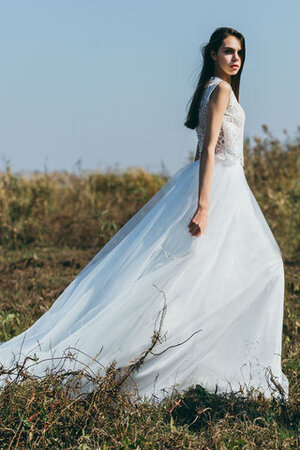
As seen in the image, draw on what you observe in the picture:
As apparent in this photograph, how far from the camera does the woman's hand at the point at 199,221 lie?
10.7 ft

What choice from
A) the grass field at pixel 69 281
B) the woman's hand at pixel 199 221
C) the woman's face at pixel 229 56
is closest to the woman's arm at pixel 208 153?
the woman's hand at pixel 199 221

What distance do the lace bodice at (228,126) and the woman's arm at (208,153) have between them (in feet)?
0.24

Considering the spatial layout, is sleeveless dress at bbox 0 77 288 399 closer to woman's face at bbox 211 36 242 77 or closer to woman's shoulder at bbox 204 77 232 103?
woman's shoulder at bbox 204 77 232 103

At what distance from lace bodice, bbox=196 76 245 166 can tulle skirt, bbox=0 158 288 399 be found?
0.23 ft

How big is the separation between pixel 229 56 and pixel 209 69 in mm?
151

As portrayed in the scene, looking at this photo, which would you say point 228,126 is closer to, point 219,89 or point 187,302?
point 219,89

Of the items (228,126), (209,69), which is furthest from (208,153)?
(209,69)

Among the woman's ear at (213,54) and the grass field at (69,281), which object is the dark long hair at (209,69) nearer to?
the woman's ear at (213,54)

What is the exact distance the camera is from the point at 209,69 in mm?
3686

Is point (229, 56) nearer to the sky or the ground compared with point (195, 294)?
nearer to the sky

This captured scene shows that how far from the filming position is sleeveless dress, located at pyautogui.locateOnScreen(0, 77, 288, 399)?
3193mm

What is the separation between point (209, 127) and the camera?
132 inches

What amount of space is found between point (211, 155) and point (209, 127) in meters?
0.16

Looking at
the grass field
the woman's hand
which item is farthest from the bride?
the grass field
